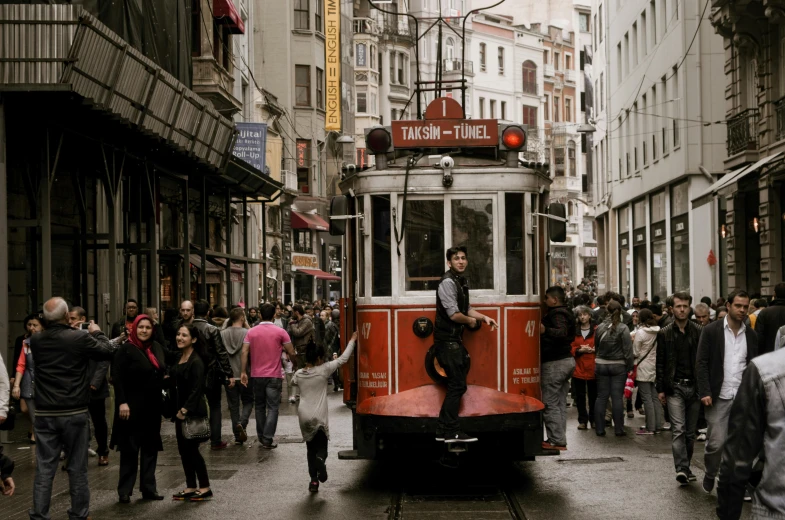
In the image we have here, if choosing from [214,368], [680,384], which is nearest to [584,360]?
[680,384]

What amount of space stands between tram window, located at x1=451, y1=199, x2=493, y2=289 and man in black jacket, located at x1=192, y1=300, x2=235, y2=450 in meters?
2.59

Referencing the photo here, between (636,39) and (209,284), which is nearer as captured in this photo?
(209,284)

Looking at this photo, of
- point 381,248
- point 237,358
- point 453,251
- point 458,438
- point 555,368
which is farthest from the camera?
point 237,358

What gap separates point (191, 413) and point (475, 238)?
301cm

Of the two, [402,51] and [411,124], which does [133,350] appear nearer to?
[411,124]

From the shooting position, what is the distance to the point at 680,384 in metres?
11.9

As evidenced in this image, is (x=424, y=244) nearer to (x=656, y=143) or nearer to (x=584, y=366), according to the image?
(x=584, y=366)

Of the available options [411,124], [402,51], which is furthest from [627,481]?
[402,51]

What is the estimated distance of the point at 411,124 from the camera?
1161cm

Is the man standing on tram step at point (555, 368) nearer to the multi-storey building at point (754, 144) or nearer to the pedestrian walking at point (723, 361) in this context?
the pedestrian walking at point (723, 361)

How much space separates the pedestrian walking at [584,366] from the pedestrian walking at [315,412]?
586cm

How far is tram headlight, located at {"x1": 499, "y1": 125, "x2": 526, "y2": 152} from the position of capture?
459 inches

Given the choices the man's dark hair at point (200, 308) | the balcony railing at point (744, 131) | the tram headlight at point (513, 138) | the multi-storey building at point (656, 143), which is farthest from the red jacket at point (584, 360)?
the multi-storey building at point (656, 143)

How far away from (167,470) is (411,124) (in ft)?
15.6
